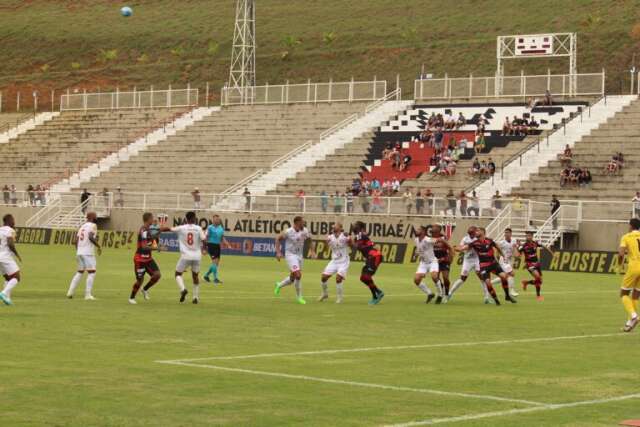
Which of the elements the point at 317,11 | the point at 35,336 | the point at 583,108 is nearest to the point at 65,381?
the point at 35,336

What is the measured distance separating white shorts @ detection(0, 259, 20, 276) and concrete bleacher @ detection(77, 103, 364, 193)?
42.1 m

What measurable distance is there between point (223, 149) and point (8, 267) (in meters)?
47.5

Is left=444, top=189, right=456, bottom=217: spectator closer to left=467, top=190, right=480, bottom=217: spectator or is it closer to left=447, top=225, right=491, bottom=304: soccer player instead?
left=467, top=190, right=480, bottom=217: spectator

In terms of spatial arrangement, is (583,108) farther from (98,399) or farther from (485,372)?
(98,399)

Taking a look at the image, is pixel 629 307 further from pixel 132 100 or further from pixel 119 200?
pixel 132 100

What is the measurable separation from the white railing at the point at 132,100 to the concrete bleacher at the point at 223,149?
151 inches

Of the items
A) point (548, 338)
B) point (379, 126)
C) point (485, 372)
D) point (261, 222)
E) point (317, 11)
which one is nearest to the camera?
point (485, 372)

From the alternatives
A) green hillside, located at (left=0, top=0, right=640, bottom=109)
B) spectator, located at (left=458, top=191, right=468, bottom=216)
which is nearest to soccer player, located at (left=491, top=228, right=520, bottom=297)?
spectator, located at (left=458, top=191, right=468, bottom=216)

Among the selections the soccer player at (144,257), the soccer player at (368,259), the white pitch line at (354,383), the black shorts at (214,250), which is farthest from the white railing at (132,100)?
the white pitch line at (354,383)

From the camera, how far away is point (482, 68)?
9400 centimetres

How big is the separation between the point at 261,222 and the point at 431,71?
39227 millimetres

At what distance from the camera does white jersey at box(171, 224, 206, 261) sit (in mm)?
29031

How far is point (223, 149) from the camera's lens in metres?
73.5

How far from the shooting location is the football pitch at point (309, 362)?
1362 cm
